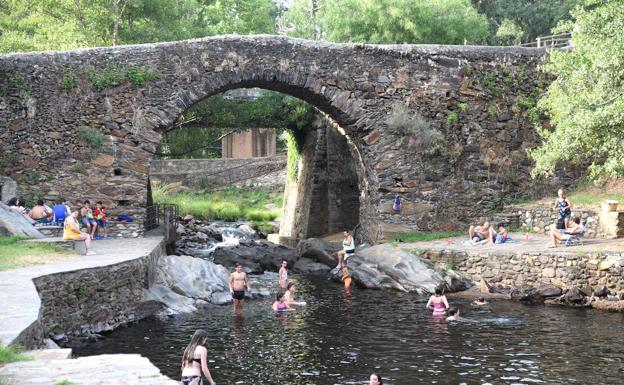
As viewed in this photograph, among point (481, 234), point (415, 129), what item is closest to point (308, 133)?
point (415, 129)

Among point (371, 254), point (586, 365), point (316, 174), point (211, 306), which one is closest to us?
point (586, 365)

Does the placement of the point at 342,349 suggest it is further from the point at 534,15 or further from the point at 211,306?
the point at 534,15

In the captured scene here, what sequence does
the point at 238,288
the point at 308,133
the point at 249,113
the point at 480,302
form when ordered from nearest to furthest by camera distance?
the point at 480,302 < the point at 238,288 < the point at 249,113 < the point at 308,133

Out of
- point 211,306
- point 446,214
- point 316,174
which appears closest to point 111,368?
point 211,306

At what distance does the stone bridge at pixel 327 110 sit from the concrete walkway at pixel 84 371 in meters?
13.3

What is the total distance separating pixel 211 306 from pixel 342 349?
16.7ft

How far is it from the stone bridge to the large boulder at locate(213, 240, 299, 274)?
270 centimetres

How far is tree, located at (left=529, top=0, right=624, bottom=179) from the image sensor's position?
16750 mm

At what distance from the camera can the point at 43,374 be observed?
748cm

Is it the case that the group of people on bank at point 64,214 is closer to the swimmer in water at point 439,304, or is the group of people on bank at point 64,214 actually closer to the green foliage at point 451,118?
the swimmer in water at point 439,304

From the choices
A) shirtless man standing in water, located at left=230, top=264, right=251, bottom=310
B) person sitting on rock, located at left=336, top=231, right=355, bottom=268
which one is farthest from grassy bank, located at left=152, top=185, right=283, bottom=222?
shirtless man standing in water, located at left=230, top=264, right=251, bottom=310

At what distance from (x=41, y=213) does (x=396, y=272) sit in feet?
30.1

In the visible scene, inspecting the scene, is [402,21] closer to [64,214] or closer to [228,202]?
[228,202]

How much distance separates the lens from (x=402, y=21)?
36562mm
